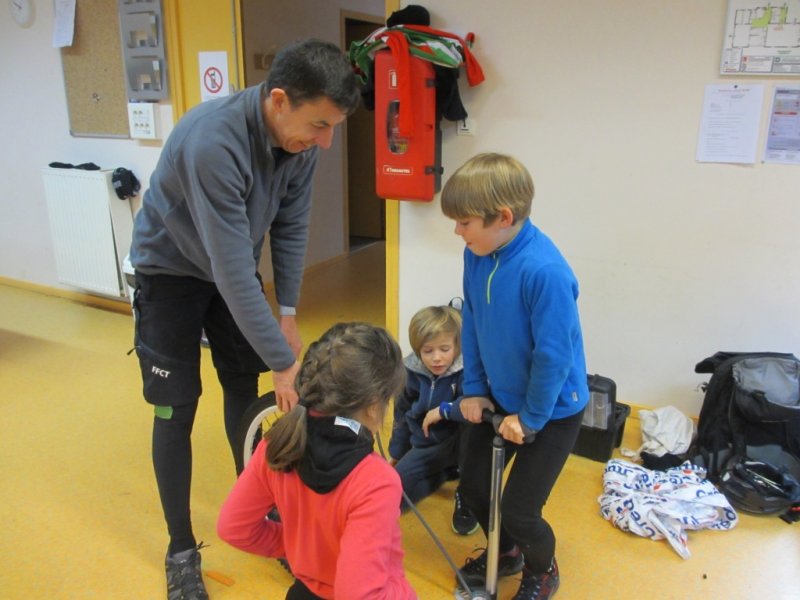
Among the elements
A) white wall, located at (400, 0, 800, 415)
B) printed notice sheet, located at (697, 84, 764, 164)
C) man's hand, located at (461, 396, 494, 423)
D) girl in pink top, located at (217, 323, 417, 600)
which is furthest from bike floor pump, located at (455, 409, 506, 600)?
printed notice sheet, located at (697, 84, 764, 164)

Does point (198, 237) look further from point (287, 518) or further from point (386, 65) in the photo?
point (386, 65)

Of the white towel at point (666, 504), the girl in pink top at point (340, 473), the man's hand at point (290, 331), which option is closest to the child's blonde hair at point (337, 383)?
the girl in pink top at point (340, 473)

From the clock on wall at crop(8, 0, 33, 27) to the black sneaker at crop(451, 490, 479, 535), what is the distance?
367 centimetres

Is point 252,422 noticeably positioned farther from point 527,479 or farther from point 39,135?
point 39,135

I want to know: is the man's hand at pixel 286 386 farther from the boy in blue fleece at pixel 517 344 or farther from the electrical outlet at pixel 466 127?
the electrical outlet at pixel 466 127

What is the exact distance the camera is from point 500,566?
1.75 metres

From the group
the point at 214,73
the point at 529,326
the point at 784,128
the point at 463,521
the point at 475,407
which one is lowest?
the point at 463,521

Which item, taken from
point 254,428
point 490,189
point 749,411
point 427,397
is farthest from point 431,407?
point 749,411

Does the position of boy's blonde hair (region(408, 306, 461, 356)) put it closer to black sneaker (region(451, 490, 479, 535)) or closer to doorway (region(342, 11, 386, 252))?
black sneaker (region(451, 490, 479, 535))

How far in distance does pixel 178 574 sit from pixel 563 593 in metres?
1.04

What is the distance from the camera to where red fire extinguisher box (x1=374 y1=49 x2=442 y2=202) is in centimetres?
246

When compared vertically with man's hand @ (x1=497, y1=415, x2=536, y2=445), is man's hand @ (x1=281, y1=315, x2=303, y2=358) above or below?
above

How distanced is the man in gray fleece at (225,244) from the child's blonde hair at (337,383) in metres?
0.30

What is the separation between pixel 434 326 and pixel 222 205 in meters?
0.89
